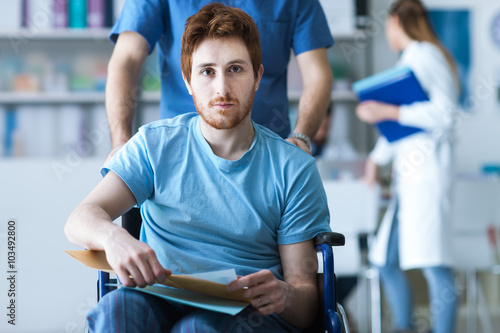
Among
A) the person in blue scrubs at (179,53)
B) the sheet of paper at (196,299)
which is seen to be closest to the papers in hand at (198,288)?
the sheet of paper at (196,299)

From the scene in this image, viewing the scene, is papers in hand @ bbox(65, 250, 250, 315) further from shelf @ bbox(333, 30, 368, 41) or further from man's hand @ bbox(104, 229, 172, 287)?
shelf @ bbox(333, 30, 368, 41)

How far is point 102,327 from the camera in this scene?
1.00m

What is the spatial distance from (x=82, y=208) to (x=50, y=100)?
281 centimetres

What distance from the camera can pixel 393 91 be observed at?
8.70ft

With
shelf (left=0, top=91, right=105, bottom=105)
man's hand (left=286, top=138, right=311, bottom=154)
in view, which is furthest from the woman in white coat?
shelf (left=0, top=91, right=105, bottom=105)

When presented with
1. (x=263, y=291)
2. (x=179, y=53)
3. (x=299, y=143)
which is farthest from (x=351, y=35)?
(x=263, y=291)

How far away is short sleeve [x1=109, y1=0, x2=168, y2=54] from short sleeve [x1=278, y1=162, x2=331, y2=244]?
672 millimetres

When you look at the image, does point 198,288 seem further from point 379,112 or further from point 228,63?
point 379,112

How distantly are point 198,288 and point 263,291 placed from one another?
119 millimetres

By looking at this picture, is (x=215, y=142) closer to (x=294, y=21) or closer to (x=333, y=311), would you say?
(x=333, y=311)

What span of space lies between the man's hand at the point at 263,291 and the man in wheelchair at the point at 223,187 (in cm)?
6

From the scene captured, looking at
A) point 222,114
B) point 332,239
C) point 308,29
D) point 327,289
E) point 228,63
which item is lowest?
point 327,289

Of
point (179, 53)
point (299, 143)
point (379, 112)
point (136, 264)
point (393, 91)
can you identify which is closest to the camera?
point (136, 264)

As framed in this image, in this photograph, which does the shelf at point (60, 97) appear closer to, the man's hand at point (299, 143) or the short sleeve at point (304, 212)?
the man's hand at point (299, 143)
